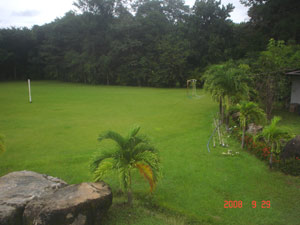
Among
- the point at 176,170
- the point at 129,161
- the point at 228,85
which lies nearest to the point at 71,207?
the point at 129,161

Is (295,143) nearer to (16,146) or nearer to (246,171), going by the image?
(246,171)

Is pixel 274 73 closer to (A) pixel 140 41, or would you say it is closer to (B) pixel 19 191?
(B) pixel 19 191

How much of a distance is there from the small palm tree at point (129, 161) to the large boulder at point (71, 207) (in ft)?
0.91

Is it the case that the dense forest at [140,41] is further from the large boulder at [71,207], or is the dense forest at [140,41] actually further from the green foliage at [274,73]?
the large boulder at [71,207]

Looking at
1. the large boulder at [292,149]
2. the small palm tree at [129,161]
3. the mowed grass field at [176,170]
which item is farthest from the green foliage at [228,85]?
the small palm tree at [129,161]

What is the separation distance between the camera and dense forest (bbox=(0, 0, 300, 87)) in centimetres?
2264

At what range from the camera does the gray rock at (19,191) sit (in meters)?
2.98

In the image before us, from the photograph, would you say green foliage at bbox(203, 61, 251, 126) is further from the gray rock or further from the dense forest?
the dense forest

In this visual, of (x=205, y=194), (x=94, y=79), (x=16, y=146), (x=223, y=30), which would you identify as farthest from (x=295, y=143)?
(x=94, y=79)

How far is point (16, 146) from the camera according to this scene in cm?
678

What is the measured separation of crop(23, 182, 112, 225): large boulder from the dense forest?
20.9 m

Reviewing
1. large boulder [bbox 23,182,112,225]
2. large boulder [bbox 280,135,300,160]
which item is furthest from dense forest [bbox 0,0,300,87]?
large boulder [bbox 23,182,112,225]
